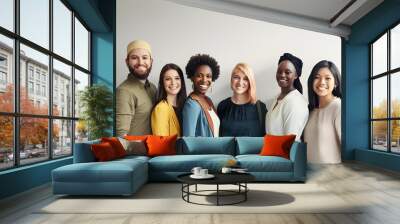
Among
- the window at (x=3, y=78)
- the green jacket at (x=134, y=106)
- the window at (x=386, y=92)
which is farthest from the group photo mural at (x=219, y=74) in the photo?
the window at (x=3, y=78)

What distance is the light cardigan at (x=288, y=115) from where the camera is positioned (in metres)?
8.63

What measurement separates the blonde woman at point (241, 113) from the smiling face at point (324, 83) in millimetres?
1364

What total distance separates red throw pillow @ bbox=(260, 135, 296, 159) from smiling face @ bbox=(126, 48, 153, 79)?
3.56 m

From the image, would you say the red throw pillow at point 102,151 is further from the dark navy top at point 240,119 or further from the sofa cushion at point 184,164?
the dark navy top at point 240,119

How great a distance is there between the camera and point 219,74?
8.68 metres

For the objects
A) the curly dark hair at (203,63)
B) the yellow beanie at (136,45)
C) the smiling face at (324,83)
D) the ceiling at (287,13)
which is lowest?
the smiling face at (324,83)

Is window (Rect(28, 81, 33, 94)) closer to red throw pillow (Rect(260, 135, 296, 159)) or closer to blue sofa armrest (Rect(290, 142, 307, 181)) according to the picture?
red throw pillow (Rect(260, 135, 296, 159))

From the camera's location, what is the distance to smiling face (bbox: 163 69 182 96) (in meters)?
8.64

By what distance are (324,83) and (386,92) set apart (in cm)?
134

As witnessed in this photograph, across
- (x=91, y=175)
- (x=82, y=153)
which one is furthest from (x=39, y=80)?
(x=91, y=175)

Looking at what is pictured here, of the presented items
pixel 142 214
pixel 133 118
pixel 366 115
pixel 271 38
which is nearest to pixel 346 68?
pixel 366 115

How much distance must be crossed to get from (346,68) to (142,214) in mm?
6872

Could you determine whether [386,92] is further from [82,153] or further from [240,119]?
[82,153]

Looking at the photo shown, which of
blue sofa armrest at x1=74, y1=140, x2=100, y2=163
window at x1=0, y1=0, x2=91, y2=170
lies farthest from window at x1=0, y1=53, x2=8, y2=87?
blue sofa armrest at x1=74, y1=140, x2=100, y2=163
